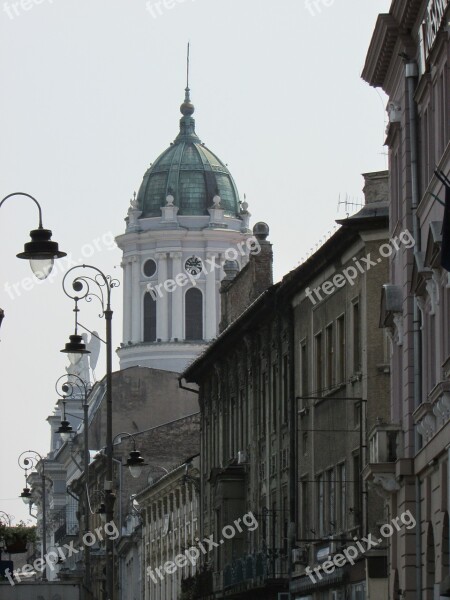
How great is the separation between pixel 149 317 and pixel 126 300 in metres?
1.99

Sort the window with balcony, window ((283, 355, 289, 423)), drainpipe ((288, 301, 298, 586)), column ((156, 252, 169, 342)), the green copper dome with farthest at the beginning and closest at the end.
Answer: the green copper dome
column ((156, 252, 169, 342))
window ((283, 355, 289, 423))
drainpipe ((288, 301, 298, 586))
the window with balcony

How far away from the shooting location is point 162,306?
115 metres

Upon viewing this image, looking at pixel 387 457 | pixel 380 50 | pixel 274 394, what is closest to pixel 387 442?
pixel 387 457

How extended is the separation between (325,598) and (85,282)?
7693 mm

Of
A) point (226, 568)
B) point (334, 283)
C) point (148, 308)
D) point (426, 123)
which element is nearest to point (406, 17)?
point (426, 123)

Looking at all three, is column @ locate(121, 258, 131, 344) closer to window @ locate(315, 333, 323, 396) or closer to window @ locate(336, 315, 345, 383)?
window @ locate(315, 333, 323, 396)

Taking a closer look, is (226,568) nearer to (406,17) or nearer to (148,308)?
(406,17)

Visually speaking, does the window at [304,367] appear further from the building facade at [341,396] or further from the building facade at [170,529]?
the building facade at [170,529]

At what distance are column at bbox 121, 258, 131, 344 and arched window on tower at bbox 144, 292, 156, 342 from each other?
3.21ft

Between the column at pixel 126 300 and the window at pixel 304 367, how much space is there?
243 feet

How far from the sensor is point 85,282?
3938 centimetres

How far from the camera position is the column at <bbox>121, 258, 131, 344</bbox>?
378 ft

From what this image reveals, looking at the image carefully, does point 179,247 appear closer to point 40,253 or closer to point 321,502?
point 321,502

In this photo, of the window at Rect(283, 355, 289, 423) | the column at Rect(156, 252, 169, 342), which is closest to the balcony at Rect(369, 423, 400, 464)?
the window at Rect(283, 355, 289, 423)
